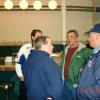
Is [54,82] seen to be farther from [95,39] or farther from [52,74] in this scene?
[95,39]

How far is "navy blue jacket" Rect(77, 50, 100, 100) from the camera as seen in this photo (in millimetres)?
2834

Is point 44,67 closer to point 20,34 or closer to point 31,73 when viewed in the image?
point 31,73

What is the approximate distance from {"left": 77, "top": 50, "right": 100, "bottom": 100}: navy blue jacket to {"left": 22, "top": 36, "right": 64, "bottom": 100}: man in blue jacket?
10.8 inches

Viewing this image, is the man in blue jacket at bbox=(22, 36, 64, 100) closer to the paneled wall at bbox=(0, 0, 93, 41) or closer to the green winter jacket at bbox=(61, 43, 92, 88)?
the green winter jacket at bbox=(61, 43, 92, 88)

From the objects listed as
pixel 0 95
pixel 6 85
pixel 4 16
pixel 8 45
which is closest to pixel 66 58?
pixel 6 85

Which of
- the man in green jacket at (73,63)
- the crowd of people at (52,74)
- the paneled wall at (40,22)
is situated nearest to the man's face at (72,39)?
the man in green jacket at (73,63)

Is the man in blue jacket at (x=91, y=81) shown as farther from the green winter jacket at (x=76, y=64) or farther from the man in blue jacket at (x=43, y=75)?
the green winter jacket at (x=76, y=64)

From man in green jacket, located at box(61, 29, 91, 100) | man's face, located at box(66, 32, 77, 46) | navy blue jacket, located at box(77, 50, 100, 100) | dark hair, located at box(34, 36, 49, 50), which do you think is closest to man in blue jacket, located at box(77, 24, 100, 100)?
navy blue jacket, located at box(77, 50, 100, 100)

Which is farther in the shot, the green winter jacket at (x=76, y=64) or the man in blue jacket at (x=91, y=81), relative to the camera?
the green winter jacket at (x=76, y=64)

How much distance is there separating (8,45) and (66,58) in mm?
5042

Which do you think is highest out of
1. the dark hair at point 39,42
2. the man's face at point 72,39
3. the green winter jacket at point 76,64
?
the dark hair at point 39,42

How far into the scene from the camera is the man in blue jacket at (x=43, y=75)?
315cm

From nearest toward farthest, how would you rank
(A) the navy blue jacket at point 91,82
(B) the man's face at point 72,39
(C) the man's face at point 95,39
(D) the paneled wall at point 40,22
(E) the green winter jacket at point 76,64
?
(A) the navy blue jacket at point 91,82
(C) the man's face at point 95,39
(E) the green winter jacket at point 76,64
(B) the man's face at point 72,39
(D) the paneled wall at point 40,22

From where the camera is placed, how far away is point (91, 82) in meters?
2.88
